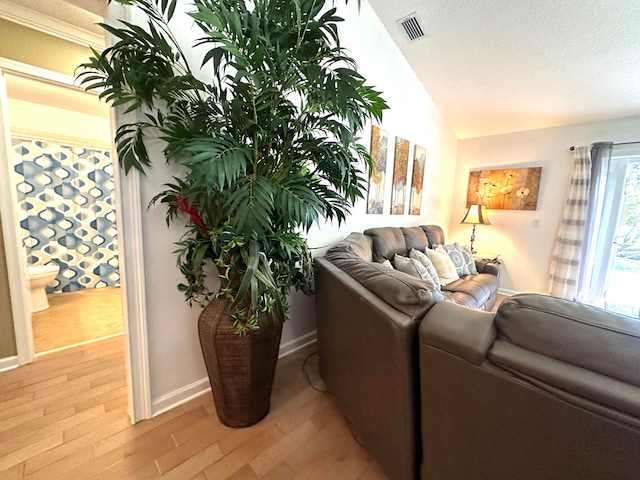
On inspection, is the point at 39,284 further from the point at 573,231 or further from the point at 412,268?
the point at 573,231

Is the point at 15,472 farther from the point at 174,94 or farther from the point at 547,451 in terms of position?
the point at 547,451

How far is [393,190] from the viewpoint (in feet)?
9.71

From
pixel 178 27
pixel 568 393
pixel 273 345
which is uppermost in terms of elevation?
pixel 178 27

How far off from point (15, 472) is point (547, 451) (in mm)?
1945

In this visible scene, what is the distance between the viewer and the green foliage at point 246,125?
0.88 m

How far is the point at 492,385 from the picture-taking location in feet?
2.19

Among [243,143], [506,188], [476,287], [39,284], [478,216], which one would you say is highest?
[506,188]

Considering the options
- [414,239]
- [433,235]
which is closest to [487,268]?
[433,235]

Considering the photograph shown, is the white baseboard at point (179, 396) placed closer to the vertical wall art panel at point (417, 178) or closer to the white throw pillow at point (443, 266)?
the white throw pillow at point (443, 266)

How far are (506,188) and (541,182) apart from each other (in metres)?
0.38

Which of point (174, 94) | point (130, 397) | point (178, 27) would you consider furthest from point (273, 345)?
point (178, 27)

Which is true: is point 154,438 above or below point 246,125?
below

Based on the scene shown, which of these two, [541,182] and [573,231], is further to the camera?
[541,182]

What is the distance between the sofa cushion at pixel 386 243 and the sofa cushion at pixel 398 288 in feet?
3.45
